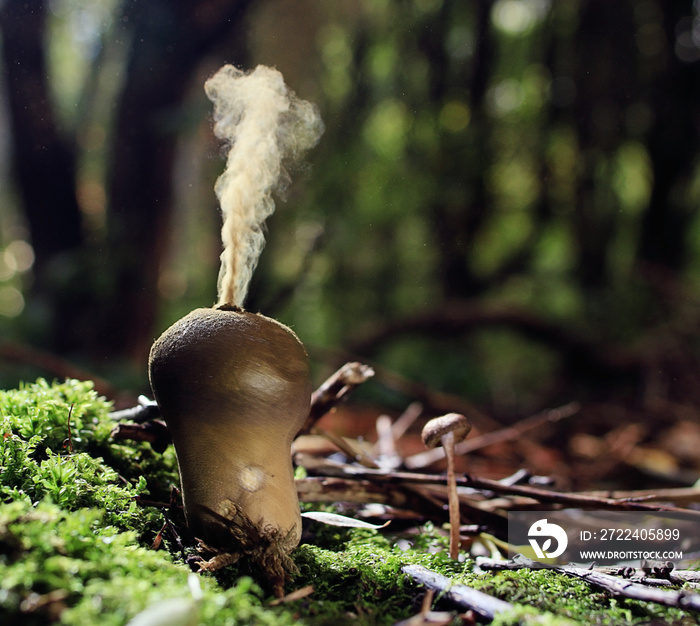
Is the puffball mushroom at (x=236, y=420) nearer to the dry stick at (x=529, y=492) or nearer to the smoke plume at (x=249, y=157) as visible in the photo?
the smoke plume at (x=249, y=157)

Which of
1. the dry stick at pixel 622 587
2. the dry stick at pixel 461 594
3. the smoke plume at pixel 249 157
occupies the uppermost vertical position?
the smoke plume at pixel 249 157

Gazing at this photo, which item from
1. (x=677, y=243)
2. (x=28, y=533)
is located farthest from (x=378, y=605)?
(x=677, y=243)

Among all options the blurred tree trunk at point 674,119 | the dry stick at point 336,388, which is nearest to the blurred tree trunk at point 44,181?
the dry stick at point 336,388

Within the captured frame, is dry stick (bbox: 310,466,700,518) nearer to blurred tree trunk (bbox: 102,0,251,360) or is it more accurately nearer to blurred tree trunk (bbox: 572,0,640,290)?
blurred tree trunk (bbox: 102,0,251,360)

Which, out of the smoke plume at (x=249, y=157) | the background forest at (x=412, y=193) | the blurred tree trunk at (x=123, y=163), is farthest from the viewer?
the background forest at (x=412, y=193)

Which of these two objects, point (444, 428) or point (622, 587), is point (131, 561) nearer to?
point (444, 428)
